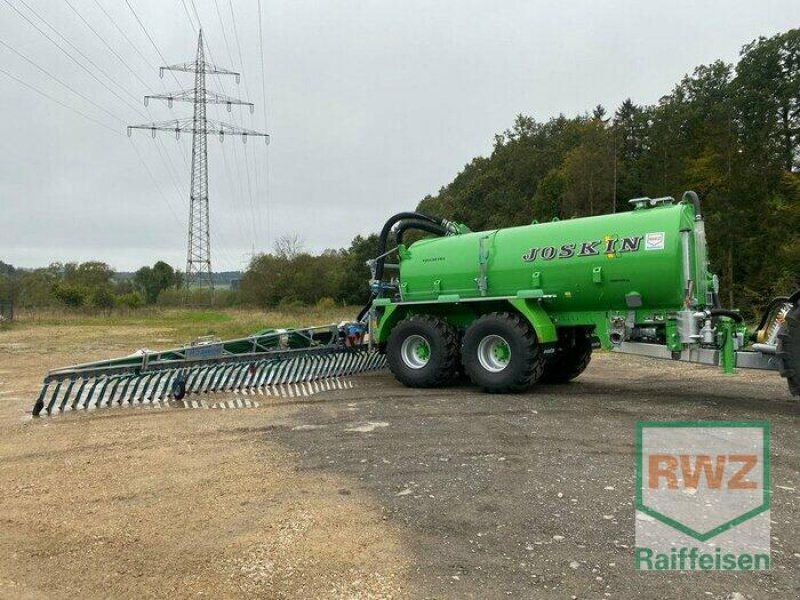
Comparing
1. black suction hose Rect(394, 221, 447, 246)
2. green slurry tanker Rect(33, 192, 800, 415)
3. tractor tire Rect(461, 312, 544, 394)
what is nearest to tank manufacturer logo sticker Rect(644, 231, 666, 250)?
green slurry tanker Rect(33, 192, 800, 415)

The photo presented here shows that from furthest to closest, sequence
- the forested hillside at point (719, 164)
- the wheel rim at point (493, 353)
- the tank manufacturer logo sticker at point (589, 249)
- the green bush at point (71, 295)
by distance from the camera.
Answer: the green bush at point (71, 295)
the forested hillside at point (719, 164)
the wheel rim at point (493, 353)
the tank manufacturer logo sticker at point (589, 249)

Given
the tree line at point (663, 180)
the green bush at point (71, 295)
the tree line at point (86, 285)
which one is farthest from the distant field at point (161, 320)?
the green bush at point (71, 295)

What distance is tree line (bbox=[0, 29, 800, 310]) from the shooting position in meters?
28.2

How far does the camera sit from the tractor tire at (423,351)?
33.0 feet

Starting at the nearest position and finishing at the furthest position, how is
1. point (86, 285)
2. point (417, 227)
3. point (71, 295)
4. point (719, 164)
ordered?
point (417, 227)
point (719, 164)
point (71, 295)
point (86, 285)

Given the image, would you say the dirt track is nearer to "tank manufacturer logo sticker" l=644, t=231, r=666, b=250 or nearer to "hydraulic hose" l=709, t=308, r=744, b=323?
"hydraulic hose" l=709, t=308, r=744, b=323

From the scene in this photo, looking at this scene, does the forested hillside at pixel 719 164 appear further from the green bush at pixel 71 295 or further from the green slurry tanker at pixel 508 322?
the green bush at pixel 71 295

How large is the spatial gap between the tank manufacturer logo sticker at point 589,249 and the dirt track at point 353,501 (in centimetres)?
206

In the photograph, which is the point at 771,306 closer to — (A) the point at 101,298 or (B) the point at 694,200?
(B) the point at 694,200

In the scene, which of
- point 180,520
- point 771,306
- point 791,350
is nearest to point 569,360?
point 771,306

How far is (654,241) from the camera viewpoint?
8.25m

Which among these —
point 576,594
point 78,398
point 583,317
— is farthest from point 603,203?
point 576,594

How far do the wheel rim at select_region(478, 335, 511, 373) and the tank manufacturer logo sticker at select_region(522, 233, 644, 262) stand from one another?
130cm

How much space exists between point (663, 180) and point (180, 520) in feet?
116
